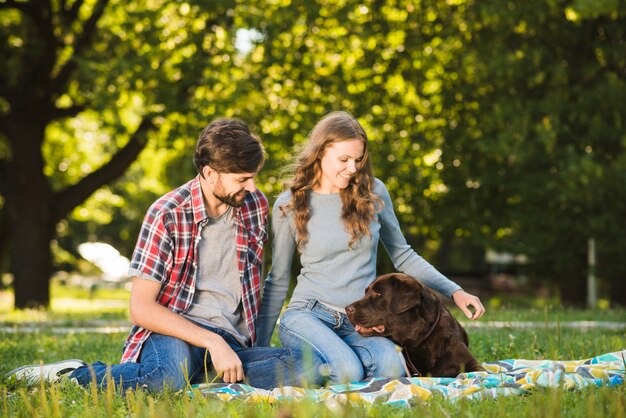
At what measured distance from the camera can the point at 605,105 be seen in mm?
14391

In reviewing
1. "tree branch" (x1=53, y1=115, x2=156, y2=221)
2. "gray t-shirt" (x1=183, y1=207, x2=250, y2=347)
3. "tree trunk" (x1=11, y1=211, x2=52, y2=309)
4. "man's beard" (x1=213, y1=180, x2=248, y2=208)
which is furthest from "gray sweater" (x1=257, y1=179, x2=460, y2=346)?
"tree trunk" (x1=11, y1=211, x2=52, y2=309)

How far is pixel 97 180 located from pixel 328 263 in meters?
12.3

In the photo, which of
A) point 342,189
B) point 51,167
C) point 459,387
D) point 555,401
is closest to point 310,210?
point 342,189

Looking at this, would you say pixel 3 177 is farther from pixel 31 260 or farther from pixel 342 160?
pixel 342 160

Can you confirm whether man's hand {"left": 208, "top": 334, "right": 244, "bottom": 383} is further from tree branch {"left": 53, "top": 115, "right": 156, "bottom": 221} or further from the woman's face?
tree branch {"left": 53, "top": 115, "right": 156, "bottom": 221}

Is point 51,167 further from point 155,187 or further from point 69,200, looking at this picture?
point 69,200

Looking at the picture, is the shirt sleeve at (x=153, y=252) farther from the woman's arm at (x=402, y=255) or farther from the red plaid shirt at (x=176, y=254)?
the woman's arm at (x=402, y=255)

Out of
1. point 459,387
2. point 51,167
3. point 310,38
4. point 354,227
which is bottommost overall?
point 459,387

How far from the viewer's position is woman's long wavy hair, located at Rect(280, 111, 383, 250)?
5441 mm

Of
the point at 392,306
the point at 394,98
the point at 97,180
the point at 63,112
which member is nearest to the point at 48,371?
the point at 392,306

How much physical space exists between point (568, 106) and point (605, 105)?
0.62 meters

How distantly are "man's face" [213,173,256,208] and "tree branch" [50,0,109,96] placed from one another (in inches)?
463

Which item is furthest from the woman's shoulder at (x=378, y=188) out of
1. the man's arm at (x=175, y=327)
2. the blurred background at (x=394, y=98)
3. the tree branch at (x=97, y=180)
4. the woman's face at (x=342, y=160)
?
the tree branch at (x=97, y=180)

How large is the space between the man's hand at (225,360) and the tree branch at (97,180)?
1218 centimetres
